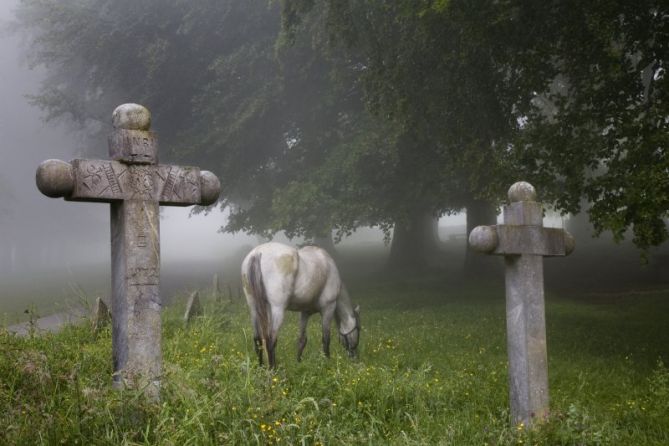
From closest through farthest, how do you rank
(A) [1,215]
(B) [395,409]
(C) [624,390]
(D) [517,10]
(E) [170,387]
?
(E) [170,387], (B) [395,409], (C) [624,390], (D) [517,10], (A) [1,215]

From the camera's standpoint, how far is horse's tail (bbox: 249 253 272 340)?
371 inches

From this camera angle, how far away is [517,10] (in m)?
14.2

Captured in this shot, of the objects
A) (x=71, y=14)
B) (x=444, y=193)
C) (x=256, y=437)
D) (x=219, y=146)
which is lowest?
(x=256, y=437)

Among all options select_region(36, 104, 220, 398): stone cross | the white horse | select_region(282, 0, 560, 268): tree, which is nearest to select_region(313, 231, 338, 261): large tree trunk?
select_region(282, 0, 560, 268): tree

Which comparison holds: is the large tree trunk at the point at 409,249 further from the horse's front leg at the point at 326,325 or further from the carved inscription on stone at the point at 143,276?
the carved inscription on stone at the point at 143,276

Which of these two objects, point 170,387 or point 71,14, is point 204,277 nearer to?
point 71,14

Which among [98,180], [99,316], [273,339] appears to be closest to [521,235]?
[98,180]

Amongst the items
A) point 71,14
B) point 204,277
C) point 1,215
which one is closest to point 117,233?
point 71,14

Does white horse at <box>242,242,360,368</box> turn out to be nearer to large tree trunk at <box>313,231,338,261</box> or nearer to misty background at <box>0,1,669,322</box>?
misty background at <box>0,1,669,322</box>

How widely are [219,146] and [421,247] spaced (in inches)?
353

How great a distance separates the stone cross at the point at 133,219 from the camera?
18.6 feet

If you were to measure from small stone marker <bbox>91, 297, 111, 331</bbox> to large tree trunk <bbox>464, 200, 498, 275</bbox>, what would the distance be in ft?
48.0

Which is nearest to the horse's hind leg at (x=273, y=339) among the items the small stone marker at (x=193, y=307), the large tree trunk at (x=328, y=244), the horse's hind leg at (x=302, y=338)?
the horse's hind leg at (x=302, y=338)

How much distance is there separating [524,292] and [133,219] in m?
3.86
